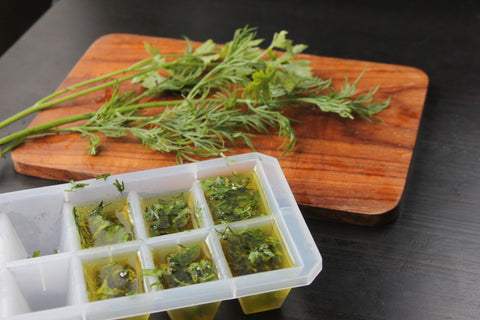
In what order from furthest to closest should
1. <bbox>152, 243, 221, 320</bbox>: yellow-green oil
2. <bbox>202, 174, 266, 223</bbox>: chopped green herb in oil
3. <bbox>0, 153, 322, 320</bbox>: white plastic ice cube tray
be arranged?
<bbox>202, 174, 266, 223</bbox>: chopped green herb in oil → <bbox>152, 243, 221, 320</bbox>: yellow-green oil → <bbox>0, 153, 322, 320</bbox>: white plastic ice cube tray

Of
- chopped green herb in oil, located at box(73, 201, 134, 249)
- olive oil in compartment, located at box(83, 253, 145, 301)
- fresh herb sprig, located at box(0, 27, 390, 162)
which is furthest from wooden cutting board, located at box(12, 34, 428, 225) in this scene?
olive oil in compartment, located at box(83, 253, 145, 301)

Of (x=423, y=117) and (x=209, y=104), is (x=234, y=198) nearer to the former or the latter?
(x=209, y=104)

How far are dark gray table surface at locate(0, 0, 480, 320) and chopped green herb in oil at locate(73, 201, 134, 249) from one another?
0.21 metres

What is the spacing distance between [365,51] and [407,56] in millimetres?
169

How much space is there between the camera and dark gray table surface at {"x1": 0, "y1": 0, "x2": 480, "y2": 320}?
51.4 inches

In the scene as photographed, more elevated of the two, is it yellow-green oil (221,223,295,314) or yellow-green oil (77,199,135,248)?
yellow-green oil (77,199,135,248)

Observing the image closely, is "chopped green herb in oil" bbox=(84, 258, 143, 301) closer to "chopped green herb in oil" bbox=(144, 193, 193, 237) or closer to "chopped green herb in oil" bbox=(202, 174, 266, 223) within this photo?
"chopped green herb in oil" bbox=(144, 193, 193, 237)

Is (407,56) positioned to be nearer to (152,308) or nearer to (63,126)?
(63,126)

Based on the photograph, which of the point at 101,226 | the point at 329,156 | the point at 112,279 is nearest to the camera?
the point at 112,279

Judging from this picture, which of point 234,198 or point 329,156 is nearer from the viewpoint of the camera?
point 234,198

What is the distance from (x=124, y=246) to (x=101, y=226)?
0.09 m

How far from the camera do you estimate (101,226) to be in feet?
4.05

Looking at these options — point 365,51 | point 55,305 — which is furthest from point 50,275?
point 365,51

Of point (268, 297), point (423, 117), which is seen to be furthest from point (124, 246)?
point (423, 117)
